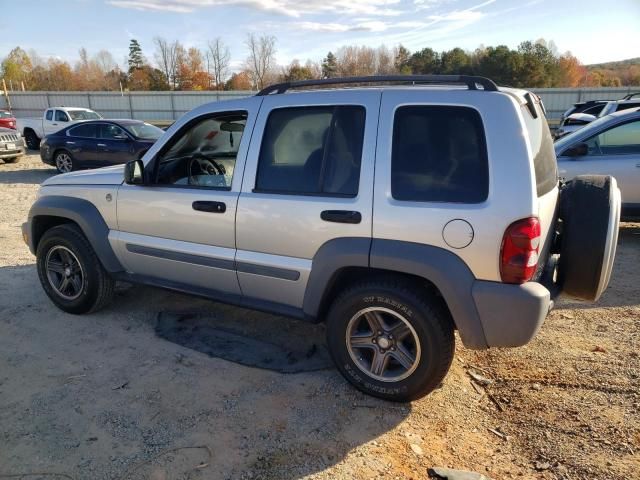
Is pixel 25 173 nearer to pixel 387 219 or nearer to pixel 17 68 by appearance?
pixel 387 219

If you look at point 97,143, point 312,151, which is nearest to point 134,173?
point 312,151

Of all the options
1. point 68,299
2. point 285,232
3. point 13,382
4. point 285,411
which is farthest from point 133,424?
point 68,299

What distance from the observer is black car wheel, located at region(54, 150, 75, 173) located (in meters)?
12.9

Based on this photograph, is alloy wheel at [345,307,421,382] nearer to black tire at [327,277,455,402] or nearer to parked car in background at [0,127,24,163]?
black tire at [327,277,455,402]

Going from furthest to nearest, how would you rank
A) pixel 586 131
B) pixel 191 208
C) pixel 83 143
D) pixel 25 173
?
pixel 25 173 → pixel 83 143 → pixel 586 131 → pixel 191 208

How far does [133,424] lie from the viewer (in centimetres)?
290

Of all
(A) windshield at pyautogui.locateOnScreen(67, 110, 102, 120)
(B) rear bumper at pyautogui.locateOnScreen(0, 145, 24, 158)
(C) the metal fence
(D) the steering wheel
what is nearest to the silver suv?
(D) the steering wheel

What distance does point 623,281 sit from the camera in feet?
17.1

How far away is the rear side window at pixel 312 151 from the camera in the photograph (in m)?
3.04

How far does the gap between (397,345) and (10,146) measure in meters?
16.5

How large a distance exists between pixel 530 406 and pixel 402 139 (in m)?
1.90

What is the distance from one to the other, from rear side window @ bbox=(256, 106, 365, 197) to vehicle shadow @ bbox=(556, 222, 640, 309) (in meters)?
2.09

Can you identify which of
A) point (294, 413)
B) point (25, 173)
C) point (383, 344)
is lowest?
point (294, 413)

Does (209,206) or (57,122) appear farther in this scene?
(57,122)
